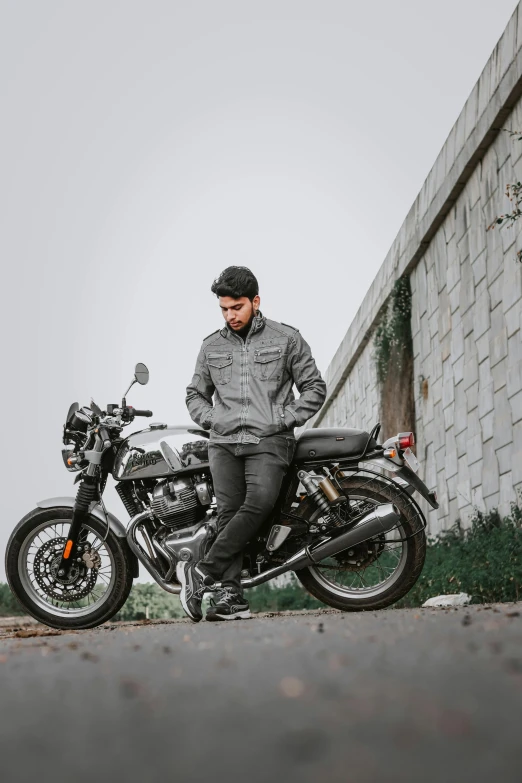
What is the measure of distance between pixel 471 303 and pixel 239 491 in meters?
3.36

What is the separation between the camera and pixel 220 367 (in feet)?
15.6

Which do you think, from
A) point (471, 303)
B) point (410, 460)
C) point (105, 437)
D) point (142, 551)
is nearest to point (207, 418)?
point (105, 437)

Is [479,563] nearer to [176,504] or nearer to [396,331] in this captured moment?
[176,504]

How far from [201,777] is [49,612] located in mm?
3878

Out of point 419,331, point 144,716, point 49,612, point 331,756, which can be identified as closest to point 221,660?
point 144,716

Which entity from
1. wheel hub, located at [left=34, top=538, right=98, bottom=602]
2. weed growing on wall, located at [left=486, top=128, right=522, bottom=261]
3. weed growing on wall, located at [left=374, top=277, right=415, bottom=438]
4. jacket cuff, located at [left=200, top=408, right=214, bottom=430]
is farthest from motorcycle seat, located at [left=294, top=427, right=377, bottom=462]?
weed growing on wall, located at [left=374, top=277, right=415, bottom=438]

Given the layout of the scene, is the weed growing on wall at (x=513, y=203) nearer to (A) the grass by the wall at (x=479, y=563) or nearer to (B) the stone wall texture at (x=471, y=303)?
(B) the stone wall texture at (x=471, y=303)

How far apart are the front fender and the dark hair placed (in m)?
1.22

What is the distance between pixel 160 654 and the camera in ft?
8.14

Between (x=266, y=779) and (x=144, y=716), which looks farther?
(x=144, y=716)

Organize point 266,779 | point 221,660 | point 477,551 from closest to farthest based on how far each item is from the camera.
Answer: point 266,779, point 221,660, point 477,551

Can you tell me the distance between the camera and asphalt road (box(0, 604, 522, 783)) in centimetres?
127

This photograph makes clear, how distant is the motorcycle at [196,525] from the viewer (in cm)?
462

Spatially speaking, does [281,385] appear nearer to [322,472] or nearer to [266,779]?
[322,472]
